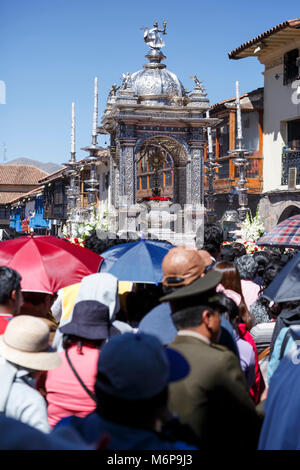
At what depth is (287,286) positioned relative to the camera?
449 cm

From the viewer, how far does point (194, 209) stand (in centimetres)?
1738

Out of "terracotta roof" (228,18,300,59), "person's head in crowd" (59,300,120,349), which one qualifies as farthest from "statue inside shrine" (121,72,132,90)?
"person's head in crowd" (59,300,120,349)

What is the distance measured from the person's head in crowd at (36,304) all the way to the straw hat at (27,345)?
1.69m

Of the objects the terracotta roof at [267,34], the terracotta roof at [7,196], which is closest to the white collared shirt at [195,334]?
the terracotta roof at [267,34]

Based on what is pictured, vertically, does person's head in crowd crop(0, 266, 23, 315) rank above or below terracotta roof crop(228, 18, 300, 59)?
below

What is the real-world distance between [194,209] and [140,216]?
165 centimetres

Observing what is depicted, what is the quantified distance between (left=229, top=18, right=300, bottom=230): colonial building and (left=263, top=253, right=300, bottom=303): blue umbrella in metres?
18.8

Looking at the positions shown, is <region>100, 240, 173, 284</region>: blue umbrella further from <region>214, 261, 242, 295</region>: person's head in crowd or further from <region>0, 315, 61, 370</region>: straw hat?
<region>0, 315, 61, 370</region>: straw hat

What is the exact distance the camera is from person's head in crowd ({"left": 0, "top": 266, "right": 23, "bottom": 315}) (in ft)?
13.5

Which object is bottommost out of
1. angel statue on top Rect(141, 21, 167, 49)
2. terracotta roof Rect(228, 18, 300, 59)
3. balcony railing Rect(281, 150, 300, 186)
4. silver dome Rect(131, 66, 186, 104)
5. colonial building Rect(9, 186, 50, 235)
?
colonial building Rect(9, 186, 50, 235)

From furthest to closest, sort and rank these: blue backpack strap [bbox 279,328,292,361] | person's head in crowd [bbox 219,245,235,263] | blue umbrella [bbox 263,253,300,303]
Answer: person's head in crowd [bbox 219,245,235,263] < blue umbrella [bbox 263,253,300,303] < blue backpack strap [bbox 279,328,292,361]

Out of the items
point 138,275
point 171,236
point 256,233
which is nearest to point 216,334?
point 138,275
